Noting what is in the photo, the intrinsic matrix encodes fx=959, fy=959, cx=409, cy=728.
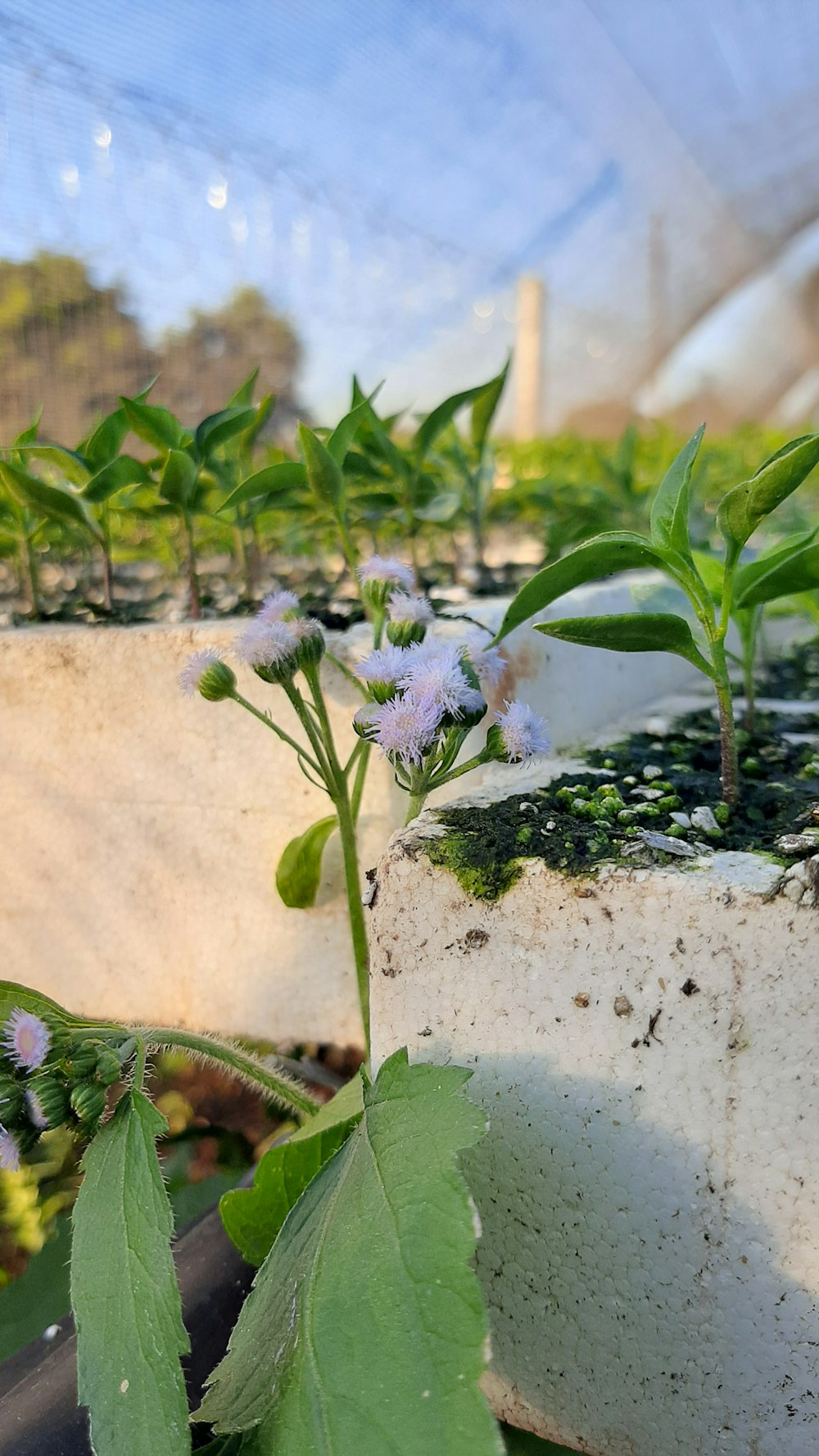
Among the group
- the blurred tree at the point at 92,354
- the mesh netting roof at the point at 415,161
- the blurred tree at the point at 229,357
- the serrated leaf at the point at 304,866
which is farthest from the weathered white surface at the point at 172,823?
the blurred tree at the point at 229,357

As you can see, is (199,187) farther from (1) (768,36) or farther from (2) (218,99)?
(1) (768,36)

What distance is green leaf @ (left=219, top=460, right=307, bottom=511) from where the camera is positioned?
0.82 m

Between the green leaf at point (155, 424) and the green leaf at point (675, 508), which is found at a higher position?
the green leaf at point (155, 424)

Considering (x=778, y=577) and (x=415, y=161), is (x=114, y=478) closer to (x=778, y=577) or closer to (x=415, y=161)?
(x=778, y=577)

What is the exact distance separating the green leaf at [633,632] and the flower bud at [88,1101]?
0.39 m

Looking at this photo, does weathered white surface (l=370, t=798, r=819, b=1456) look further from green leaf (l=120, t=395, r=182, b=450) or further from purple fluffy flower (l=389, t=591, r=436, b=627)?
green leaf (l=120, t=395, r=182, b=450)

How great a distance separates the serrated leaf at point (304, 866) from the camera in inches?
34.0

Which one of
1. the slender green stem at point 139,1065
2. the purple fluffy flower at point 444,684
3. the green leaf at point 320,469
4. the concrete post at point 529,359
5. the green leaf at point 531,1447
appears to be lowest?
the green leaf at point 531,1447

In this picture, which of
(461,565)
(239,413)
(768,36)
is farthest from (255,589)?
(768,36)

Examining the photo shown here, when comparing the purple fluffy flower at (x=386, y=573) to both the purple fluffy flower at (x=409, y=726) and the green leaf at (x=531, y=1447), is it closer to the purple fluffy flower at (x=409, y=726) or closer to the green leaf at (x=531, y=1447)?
the purple fluffy flower at (x=409, y=726)

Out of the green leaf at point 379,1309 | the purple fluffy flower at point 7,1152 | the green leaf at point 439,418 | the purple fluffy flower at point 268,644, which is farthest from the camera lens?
the green leaf at point 439,418

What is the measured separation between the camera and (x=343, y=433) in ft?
2.74

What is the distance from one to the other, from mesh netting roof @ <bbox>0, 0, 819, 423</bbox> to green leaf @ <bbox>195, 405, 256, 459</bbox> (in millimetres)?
1131

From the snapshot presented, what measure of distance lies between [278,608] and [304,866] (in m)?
0.27
